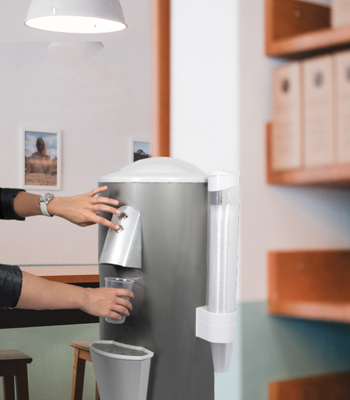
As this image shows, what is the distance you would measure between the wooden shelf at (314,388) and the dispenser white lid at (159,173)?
53 cm

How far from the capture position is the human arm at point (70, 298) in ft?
3.32

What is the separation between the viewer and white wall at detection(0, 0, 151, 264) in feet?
13.8

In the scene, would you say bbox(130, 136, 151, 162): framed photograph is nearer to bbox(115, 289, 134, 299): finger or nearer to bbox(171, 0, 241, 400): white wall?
bbox(171, 0, 241, 400): white wall

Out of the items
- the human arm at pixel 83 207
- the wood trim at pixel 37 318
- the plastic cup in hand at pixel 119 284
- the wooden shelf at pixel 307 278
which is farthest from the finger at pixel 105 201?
the wood trim at pixel 37 318

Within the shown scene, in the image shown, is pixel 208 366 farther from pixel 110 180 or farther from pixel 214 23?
pixel 214 23

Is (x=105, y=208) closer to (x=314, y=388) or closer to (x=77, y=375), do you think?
(x=314, y=388)

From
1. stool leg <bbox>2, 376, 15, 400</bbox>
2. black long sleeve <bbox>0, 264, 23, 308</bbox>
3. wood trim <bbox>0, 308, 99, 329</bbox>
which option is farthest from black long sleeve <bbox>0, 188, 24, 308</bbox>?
stool leg <bbox>2, 376, 15, 400</bbox>

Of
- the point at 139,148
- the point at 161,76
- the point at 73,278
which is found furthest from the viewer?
the point at 139,148

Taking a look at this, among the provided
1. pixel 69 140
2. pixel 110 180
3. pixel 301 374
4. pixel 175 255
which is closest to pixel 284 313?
pixel 301 374

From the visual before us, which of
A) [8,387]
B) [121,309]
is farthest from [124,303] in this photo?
[8,387]

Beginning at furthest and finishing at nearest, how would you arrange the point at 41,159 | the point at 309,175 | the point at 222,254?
1. the point at 41,159
2. the point at 309,175
3. the point at 222,254

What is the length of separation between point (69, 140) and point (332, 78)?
3597 mm

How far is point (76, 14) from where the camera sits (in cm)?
225

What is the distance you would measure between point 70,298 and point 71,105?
359 cm
